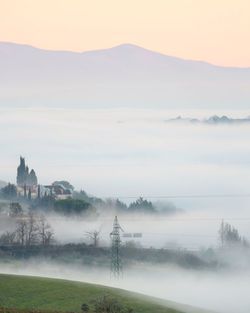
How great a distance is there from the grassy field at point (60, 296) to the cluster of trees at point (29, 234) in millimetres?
55742

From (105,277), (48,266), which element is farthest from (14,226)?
(105,277)

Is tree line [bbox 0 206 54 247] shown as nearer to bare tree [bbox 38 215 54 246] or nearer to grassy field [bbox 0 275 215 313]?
bare tree [bbox 38 215 54 246]

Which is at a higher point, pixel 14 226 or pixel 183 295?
pixel 14 226

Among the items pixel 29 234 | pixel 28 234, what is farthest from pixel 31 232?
pixel 29 234

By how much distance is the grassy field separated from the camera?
78.4m

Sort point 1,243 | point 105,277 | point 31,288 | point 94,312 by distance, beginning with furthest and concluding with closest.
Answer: point 1,243 → point 105,277 → point 31,288 → point 94,312

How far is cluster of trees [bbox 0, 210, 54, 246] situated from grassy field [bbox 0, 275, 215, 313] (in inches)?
2195

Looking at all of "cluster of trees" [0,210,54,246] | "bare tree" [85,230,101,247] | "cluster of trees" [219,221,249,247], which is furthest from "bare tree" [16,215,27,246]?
"cluster of trees" [219,221,249,247]

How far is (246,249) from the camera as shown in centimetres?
16825

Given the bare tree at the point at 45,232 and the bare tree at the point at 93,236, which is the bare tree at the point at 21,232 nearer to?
the bare tree at the point at 45,232

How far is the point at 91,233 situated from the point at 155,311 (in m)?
85.0

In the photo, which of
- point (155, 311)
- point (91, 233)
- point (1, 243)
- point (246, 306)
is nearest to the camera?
point (155, 311)

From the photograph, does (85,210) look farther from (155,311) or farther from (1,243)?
(155,311)

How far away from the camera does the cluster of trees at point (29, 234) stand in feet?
477
